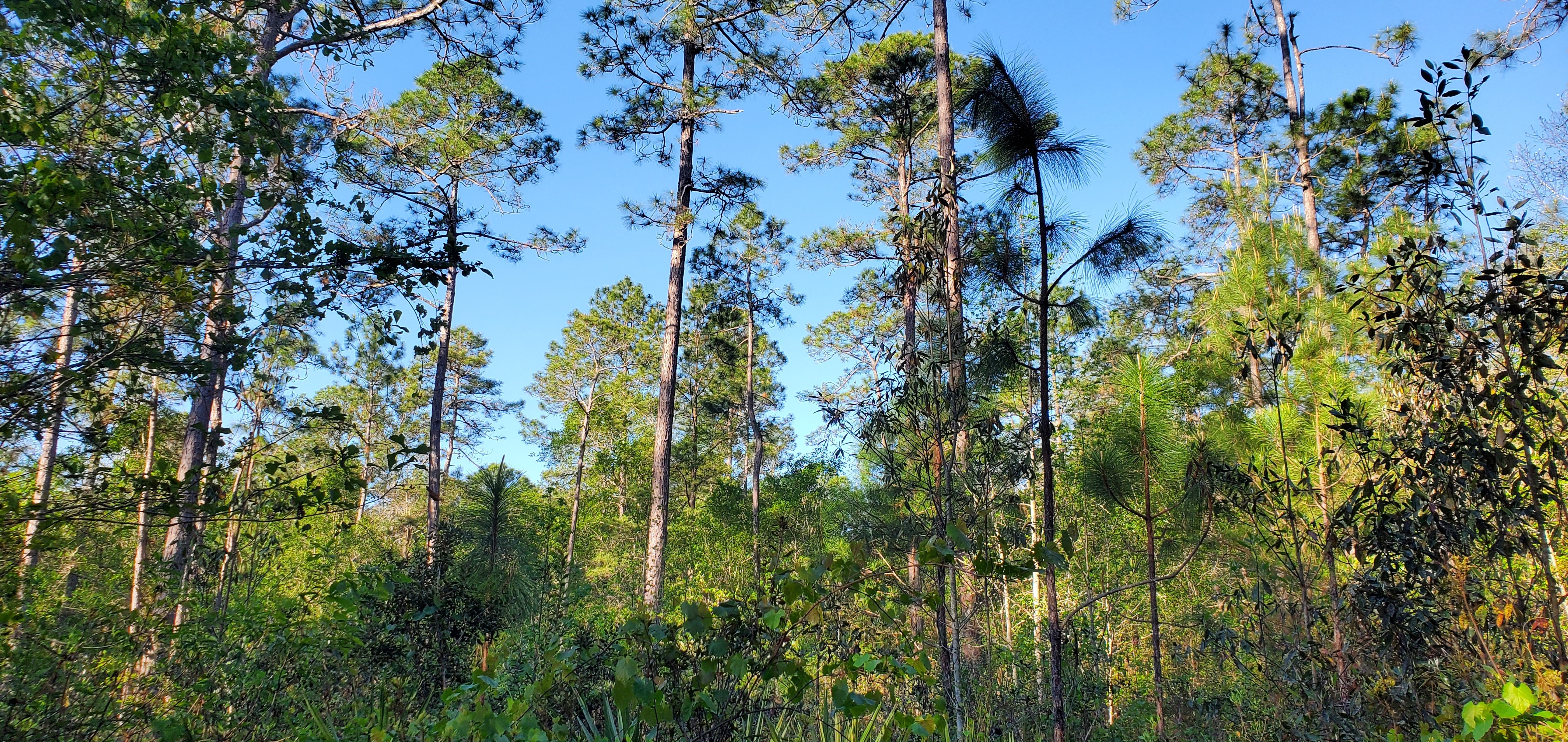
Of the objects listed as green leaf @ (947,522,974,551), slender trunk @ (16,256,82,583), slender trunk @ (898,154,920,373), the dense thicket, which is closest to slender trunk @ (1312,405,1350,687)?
the dense thicket

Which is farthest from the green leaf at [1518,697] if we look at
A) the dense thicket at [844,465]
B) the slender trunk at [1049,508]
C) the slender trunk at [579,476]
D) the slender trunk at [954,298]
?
the slender trunk at [579,476]

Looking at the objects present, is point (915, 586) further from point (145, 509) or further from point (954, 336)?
point (145, 509)

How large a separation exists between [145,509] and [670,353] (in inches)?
323

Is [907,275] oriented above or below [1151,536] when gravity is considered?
above

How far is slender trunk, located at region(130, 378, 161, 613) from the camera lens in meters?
2.77

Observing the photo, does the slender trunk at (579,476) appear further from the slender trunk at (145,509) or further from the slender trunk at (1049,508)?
the slender trunk at (1049,508)

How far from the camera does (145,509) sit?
2.79 meters

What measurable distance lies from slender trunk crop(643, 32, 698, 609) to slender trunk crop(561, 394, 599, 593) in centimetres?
961

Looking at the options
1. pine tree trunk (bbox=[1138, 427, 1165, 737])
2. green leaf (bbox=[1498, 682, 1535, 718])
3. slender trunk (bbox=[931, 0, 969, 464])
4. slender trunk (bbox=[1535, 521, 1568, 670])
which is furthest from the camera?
pine tree trunk (bbox=[1138, 427, 1165, 737])

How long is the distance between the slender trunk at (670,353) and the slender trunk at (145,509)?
5269mm

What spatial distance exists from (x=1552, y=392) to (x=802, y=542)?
12971 millimetres

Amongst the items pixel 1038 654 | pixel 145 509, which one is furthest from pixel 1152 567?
pixel 1038 654

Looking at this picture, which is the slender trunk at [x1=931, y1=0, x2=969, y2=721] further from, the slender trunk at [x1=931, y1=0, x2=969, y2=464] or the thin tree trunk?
the thin tree trunk

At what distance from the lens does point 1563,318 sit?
2.43 metres
